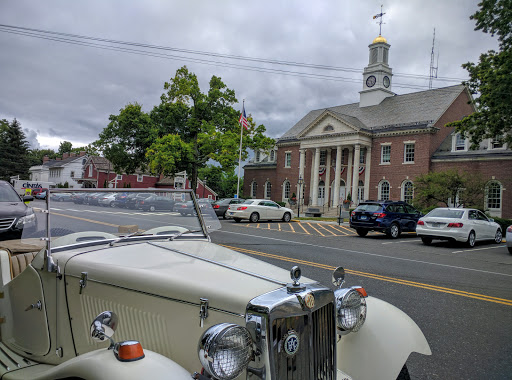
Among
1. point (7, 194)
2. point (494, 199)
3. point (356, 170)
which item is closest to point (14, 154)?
point (356, 170)

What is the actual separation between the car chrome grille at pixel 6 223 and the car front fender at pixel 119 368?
8.77 m

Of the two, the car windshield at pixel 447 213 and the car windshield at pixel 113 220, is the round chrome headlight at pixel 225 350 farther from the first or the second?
the car windshield at pixel 447 213

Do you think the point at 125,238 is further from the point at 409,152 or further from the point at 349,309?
the point at 409,152

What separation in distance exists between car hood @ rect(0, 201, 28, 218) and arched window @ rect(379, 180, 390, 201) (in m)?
33.8

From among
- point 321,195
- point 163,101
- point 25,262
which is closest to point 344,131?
point 321,195

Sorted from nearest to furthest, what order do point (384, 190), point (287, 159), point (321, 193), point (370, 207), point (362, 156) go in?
point (370, 207), point (384, 190), point (362, 156), point (321, 193), point (287, 159)

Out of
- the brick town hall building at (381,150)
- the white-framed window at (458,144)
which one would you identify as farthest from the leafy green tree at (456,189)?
the white-framed window at (458,144)

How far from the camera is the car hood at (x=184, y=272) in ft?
7.09

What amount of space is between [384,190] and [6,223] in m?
34.7

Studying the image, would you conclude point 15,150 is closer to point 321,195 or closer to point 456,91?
point 321,195

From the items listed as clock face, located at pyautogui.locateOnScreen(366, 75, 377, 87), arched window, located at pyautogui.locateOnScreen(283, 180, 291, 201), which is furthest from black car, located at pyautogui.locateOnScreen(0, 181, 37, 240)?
clock face, located at pyautogui.locateOnScreen(366, 75, 377, 87)

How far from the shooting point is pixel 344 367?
2781mm

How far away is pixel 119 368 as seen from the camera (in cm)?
193

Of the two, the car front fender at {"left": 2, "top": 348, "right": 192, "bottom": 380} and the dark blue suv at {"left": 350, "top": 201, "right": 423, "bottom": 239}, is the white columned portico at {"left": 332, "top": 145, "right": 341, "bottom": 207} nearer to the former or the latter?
the dark blue suv at {"left": 350, "top": 201, "right": 423, "bottom": 239}
